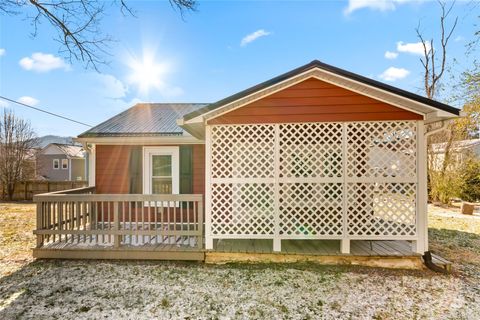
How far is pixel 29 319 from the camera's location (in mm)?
2789

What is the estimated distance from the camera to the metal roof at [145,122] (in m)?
6.31

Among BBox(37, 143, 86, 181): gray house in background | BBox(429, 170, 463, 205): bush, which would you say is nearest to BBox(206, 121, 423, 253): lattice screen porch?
BBox(429, 170, 463, 205): bush

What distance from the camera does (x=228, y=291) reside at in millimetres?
3467

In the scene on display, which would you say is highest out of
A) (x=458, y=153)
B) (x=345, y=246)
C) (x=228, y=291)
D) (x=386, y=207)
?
(x=458, y=153)

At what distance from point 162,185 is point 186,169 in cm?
86

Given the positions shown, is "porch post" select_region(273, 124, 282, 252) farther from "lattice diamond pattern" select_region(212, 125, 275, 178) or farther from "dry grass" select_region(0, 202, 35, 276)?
"dry grass" select_region(0, 202, 35, 276)

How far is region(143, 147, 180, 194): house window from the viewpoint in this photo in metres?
6.37

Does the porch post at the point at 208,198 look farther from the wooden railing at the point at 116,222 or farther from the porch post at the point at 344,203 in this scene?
the porch post at the point at 344,203

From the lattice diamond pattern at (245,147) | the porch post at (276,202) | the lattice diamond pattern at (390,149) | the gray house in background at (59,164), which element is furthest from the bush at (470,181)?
the gray house in background at (59,164)

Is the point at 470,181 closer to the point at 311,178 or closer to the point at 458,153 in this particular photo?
the point at 458,153

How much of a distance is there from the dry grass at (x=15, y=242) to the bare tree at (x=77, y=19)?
4.81 meters

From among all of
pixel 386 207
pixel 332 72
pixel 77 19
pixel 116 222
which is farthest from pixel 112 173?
pixel 386 207

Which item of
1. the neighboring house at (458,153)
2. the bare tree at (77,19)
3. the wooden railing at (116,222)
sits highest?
the bare tree at (77,19)

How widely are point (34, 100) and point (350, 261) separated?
824 inches
